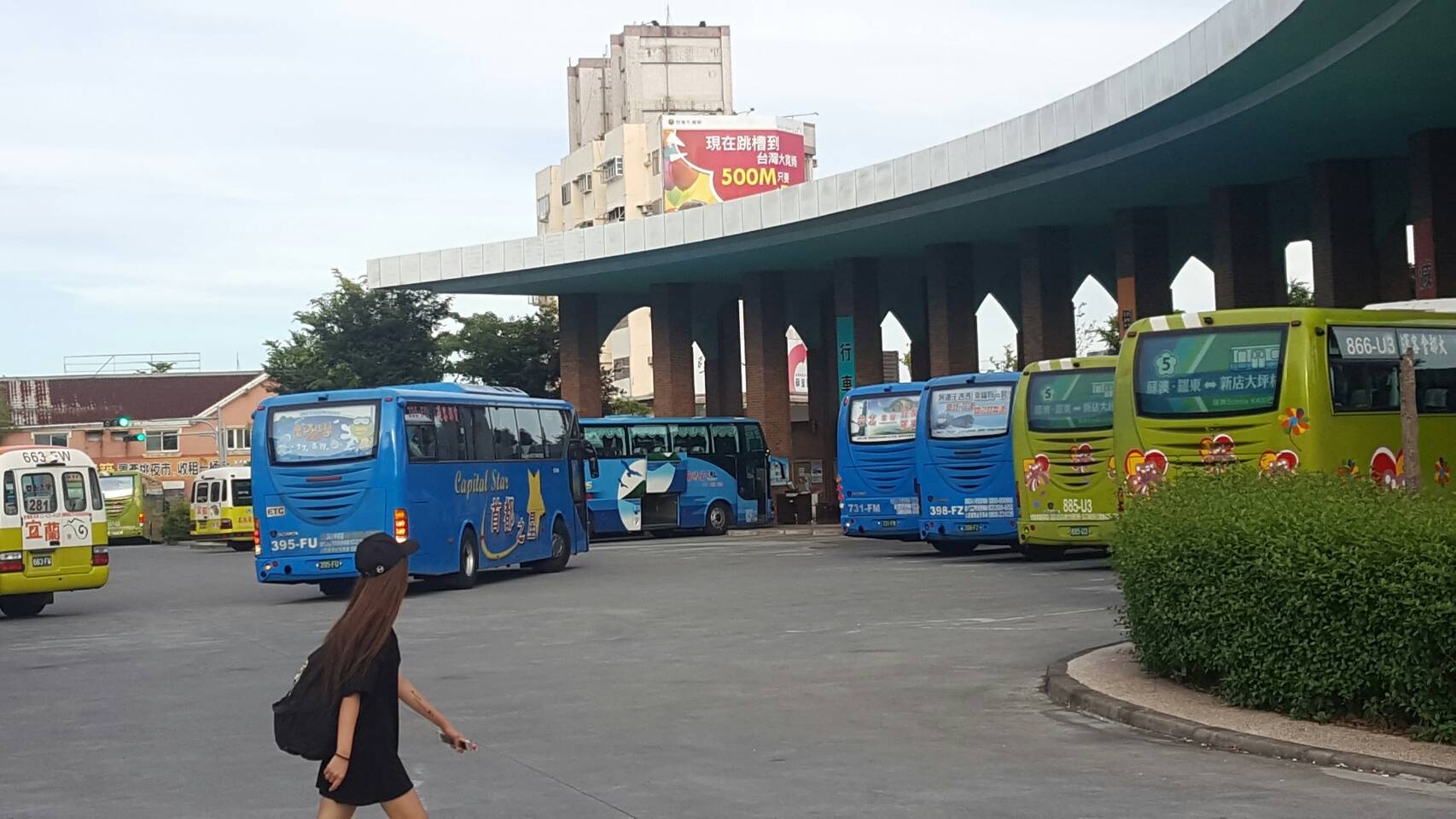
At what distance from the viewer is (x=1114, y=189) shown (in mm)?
37531

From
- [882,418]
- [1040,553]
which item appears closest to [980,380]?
[1040,553]

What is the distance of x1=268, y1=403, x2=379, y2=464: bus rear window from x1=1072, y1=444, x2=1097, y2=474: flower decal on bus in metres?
10.2

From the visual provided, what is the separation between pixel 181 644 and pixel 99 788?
9.47m

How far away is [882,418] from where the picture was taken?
33.1 metres

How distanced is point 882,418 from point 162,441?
247 ft

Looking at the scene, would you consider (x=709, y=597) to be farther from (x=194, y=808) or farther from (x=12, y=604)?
(x=194, y=808)

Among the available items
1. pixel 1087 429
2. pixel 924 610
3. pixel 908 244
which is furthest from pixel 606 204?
pixel 924 610

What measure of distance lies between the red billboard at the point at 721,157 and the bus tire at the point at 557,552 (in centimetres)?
5991

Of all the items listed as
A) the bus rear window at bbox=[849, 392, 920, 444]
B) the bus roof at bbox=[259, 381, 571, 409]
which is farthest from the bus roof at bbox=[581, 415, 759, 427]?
the bus roof at bbox=[259, 381, 571, 409]

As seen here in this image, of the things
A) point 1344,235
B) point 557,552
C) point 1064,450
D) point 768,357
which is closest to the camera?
point 1064,450

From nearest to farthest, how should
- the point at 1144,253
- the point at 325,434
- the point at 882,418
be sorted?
the point at 325,434, the point at 882,418, the point at 1144,253

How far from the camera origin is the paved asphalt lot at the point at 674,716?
8820 mm

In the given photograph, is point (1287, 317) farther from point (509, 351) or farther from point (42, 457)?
point (509, 351)

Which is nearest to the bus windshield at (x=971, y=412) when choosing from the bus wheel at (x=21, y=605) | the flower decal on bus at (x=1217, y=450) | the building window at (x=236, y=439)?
the flower decal on bus at (x=1217, y=450)
